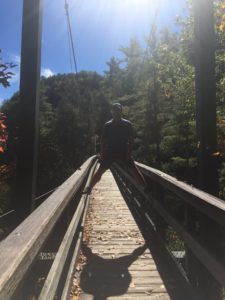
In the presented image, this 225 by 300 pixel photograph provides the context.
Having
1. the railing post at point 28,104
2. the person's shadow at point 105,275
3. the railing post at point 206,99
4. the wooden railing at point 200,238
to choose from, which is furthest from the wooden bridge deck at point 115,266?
the railing post at point 206,99

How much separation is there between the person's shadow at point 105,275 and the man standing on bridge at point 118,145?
1.59m

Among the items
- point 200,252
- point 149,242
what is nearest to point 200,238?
point 200,252

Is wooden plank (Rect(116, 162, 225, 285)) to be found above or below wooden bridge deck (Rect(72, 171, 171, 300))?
above

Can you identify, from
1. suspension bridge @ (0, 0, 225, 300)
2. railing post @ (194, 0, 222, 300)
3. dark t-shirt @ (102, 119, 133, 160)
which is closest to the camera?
suspension bridge @ (0, 0, 225, 300)

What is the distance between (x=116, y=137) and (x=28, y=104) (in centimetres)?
220

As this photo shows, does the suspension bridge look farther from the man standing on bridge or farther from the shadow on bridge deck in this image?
the man standing on bridge

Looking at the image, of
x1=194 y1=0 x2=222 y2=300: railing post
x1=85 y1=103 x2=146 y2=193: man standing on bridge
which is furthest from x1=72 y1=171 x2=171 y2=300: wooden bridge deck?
x1=194 y1=0 x2=222 y2=300: railing post

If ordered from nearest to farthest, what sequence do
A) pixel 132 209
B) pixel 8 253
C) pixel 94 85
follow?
pixel 8 253, pixel 132 209, pixel 94 85

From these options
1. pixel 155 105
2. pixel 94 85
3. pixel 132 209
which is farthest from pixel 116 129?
pixel 94 85

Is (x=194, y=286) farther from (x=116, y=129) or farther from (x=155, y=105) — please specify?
(x=155, y=105)

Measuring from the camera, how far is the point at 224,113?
17391 mm

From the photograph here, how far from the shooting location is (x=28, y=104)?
16.5 feet

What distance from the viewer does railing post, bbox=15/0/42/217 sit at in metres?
4.96

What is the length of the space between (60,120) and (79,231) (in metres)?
70.5
